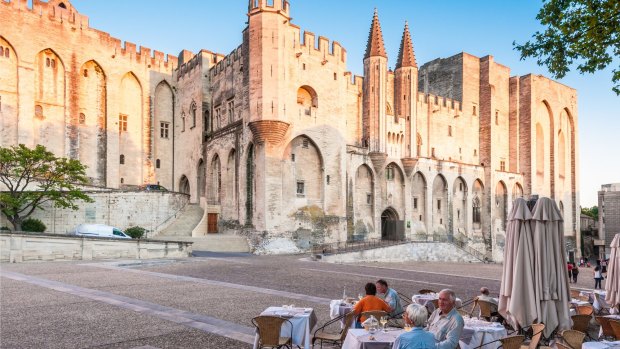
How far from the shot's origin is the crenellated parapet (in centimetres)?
3078

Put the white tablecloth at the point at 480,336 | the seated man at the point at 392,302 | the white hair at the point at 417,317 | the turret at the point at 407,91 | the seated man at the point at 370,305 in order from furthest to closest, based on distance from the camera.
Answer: the turret at the point at 407,91, the seated man at the point at 392,302, the seated man at the point at 370,305, the white tablecloth at the point at 480,336, the white hair at the point at 417,317

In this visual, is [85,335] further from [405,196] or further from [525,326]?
[405,196]

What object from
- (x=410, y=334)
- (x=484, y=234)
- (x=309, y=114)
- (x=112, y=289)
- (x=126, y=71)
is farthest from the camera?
(x=484, y=234)

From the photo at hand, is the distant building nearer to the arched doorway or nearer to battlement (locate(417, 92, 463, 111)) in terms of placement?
battlement (locate(417, 92, 463, 111))

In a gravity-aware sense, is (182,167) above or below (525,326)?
above

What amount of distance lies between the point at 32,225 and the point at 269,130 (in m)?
15.7

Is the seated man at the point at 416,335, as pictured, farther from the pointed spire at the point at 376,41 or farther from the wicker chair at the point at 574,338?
the pointed spire at the point at 376,41

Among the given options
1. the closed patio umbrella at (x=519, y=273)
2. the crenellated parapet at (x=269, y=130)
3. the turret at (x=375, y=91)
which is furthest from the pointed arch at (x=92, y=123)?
the closed patio umbrella at (x=519, y=273)

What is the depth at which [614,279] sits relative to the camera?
10133mm

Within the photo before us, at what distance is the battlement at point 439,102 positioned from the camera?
4455cm

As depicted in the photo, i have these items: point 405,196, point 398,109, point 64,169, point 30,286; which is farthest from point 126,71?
point 30,286

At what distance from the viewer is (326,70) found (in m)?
35.3

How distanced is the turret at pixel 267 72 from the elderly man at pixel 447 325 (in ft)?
83.2

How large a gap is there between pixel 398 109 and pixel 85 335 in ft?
119
